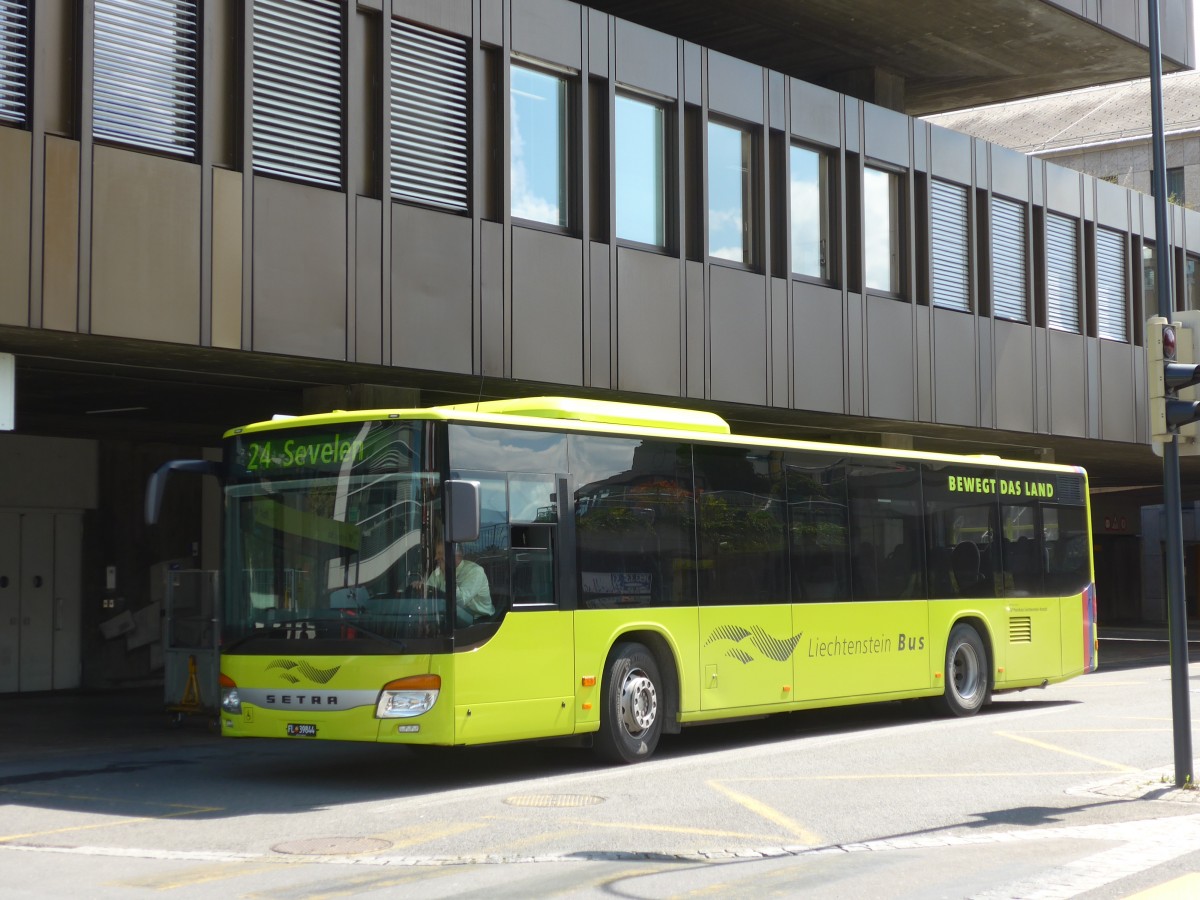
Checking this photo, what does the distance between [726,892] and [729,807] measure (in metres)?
2.96

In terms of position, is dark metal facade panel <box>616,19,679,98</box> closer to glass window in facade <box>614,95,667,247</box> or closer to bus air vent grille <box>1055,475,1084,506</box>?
glass window in facade <box>614,95,667,247</box>

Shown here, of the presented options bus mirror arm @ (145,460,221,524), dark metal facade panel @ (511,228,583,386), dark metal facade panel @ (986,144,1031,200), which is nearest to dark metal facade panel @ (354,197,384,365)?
dark metal facade panel @ (511,228,583,386)

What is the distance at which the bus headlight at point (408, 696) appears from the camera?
11430 millimetres

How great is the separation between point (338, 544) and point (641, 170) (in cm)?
990

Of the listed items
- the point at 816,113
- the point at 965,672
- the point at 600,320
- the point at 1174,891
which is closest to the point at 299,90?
the point at 600,320

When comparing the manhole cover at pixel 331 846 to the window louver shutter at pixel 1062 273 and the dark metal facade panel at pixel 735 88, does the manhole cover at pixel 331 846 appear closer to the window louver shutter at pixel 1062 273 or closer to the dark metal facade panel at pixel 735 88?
the dark metal facade panel at pixel 735 88

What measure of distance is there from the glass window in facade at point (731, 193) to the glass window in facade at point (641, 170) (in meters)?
0.95

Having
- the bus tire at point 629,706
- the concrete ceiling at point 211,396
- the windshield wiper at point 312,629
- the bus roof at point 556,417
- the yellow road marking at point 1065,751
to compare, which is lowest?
the yellow road marking at point 1065,751

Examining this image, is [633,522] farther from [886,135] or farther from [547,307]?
[886,135]

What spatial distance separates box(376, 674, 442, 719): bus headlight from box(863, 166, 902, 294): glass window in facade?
14.4 metres

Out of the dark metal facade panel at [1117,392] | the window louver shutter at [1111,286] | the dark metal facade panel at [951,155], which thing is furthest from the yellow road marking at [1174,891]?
the window louver shutter at [1111,286]

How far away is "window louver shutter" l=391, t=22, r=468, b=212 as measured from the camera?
17.2 metres

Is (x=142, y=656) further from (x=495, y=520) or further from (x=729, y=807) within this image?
(x=729, y=807)

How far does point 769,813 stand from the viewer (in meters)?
10.2
